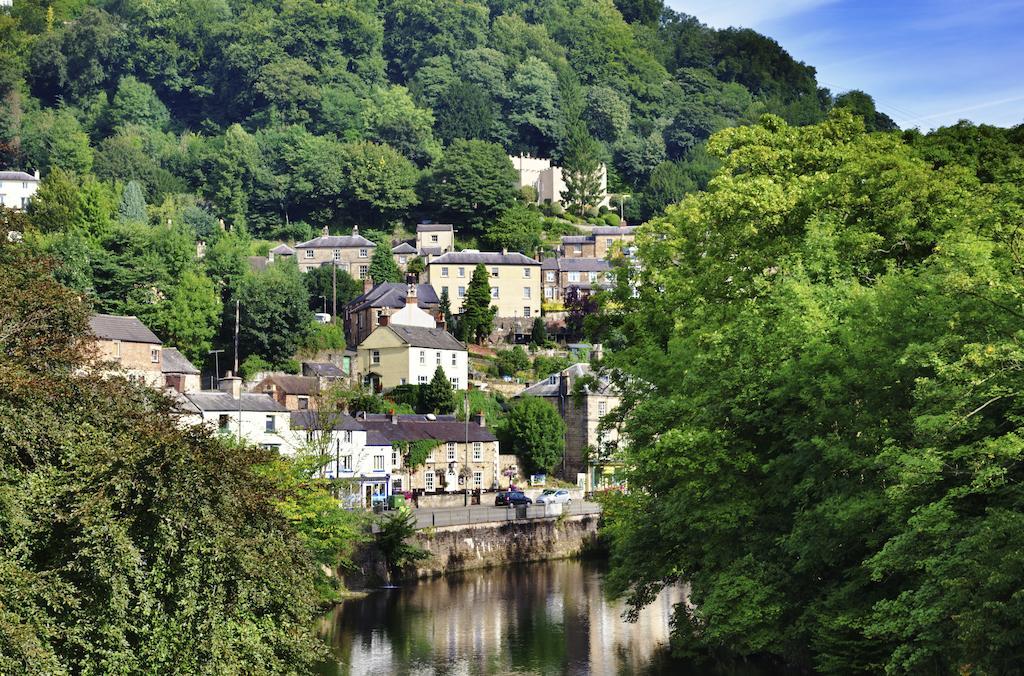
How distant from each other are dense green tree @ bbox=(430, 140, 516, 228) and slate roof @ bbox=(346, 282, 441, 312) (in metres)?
24.9

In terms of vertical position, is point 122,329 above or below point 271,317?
below

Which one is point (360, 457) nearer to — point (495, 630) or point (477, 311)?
point (495, 630)

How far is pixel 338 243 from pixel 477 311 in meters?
22.9

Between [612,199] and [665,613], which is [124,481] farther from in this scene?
[612,199]

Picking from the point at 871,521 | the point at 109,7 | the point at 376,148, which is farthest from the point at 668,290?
the point at 109,7

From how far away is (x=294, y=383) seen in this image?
81.6m

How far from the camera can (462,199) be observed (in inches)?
5330

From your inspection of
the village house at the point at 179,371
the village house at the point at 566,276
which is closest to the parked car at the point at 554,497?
the village house at the point at 179,371

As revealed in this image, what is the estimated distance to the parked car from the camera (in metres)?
69.0

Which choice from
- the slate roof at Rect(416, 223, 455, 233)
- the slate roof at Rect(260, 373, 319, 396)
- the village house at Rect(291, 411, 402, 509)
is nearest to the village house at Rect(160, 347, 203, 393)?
the slate roof at Rect(260, 373, 319, 396)

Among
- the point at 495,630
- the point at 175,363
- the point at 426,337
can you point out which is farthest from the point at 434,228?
the point at 495,630

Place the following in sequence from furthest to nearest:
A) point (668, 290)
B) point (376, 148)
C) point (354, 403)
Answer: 1. point (376, 148)
2. point (354, 403)
3. point (668, 290)

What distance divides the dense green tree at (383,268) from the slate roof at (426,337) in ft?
67.1

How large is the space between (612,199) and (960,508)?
13877cm
